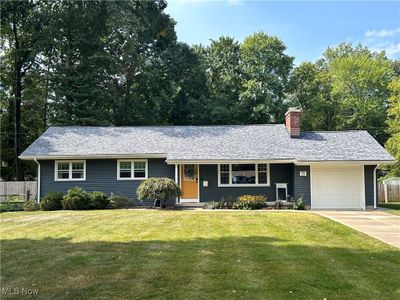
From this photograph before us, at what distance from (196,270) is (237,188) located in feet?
44.0

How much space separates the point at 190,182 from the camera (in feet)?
65.9

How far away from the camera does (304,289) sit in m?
5.67

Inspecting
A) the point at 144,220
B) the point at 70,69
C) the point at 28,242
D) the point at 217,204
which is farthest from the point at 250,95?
the point at 28,242

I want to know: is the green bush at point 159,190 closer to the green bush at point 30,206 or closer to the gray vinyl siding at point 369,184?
the green bush at point 30,206

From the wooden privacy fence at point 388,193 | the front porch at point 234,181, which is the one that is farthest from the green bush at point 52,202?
the wooden privacy fence at point 388,193

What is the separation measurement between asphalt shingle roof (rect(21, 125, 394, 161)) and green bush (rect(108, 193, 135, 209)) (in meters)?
2.18

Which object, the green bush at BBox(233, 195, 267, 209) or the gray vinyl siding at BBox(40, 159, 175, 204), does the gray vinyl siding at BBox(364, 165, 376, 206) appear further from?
the gray vinyl siding at BBox(40, 159, 175, 204)

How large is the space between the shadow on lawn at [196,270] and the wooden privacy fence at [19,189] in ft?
45.4

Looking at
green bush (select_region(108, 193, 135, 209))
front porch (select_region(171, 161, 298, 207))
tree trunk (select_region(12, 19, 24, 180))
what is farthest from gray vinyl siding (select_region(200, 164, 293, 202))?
tree trunk (select_region(12, 19, 24, 180))

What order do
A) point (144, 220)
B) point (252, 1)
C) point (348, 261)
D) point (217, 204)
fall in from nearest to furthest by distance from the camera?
point (348, 261), point (252, 1), point (144, 220), point (217, 204)

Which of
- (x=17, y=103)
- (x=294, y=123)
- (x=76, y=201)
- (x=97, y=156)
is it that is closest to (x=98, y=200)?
(x=76, y=201)

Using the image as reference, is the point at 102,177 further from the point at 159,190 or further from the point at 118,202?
the point at 159,190

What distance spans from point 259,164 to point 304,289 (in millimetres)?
14369

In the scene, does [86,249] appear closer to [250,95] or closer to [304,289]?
[304,289]
